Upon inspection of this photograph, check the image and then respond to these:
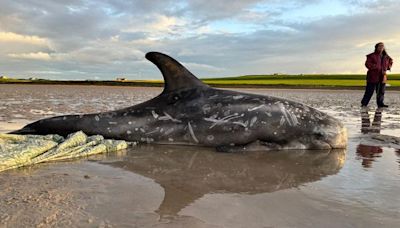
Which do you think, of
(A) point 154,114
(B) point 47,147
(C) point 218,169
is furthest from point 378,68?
(B) point 47,147

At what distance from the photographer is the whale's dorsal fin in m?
6.50

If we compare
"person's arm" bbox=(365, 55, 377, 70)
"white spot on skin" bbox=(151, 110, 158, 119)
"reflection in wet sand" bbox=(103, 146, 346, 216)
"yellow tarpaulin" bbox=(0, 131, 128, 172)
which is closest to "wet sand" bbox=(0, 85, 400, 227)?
"reflection in wet sand" bbox=(103, 146, 346, 216)

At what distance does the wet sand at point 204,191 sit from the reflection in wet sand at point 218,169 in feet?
0.03

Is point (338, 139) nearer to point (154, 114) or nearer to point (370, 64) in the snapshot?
point (154, 114)

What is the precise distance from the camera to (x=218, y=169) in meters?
4.54

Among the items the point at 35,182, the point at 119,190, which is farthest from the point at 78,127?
the point at 119,190

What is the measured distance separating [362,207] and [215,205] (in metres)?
1.11

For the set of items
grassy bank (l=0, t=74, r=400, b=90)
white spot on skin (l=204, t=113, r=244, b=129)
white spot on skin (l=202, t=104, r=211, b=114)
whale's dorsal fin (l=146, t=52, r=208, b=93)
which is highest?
whale's dorsal fin (l=146, t=52, r=208, b=93)

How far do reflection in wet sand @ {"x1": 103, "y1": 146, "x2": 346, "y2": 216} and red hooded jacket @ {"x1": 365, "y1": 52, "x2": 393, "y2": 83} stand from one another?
38.7ft

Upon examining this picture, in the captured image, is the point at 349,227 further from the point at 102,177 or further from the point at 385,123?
the point at 385,123

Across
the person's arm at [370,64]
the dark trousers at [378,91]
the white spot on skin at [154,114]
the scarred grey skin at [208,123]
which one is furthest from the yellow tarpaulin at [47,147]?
the dark trousers at [378,91]

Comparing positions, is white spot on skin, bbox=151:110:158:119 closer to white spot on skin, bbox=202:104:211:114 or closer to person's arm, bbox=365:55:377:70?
white spot on skin, bbox=202:104:211:114

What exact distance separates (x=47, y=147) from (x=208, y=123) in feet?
7.59

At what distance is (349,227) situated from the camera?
8.99 feet
